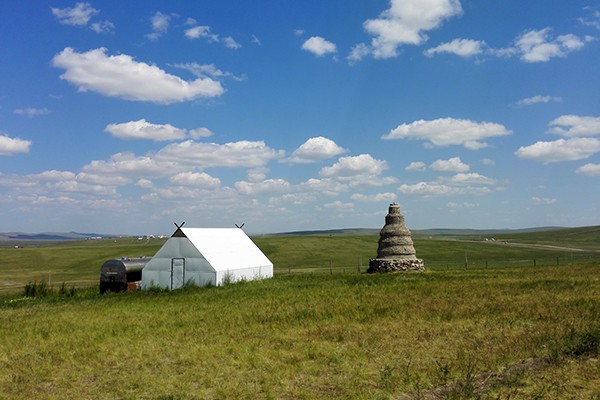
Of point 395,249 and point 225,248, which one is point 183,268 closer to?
point 225,248

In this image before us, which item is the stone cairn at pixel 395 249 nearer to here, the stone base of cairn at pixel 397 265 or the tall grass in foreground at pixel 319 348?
the stone base of cairn at pixel 397 265

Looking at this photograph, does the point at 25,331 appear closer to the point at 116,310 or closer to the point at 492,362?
the point at 116,310

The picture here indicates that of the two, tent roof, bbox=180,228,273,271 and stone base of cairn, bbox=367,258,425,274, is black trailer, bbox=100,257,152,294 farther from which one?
stone base of cairn, bbox=367,258,425,274

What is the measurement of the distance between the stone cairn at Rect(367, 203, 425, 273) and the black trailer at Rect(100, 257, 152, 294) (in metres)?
23.1

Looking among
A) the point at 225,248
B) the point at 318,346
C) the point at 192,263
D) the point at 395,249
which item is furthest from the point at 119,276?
the point at 318,346

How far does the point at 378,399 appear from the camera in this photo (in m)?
10.9

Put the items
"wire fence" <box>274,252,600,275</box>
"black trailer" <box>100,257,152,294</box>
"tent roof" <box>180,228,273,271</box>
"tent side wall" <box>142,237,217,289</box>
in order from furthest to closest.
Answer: "wire fence" <box>274,252,600,275</box> < "black trailer" <box>100,257,152,294</box> < "tent roof" <box>180,228,273,271</box> < "tent side wall" <box>142,237,217,289</box>

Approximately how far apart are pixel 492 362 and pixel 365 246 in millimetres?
108580

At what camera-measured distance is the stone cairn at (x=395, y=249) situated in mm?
48906

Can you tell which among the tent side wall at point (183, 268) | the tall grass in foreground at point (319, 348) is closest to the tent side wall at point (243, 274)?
the tent side wall at point (183, 268)

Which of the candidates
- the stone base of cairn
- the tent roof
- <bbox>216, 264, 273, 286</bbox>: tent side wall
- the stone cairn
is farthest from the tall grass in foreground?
the stone cairn

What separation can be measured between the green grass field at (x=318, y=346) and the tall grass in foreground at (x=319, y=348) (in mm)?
52

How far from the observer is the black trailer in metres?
41.0

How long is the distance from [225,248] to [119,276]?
9.03m
